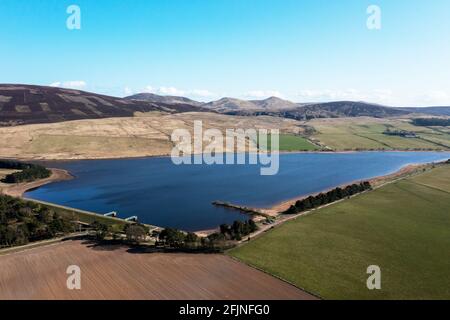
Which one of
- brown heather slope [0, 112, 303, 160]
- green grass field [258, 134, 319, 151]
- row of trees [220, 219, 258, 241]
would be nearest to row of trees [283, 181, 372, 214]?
row of trees [220, 219, 258, 241]

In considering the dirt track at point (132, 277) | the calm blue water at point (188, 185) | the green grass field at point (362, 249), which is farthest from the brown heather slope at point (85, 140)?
the green grass field at point (362, 249)

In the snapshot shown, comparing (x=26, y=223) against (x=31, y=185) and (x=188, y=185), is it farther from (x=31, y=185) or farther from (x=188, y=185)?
(x=188, y=185)

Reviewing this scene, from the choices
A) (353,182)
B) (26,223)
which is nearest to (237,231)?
(26,223)

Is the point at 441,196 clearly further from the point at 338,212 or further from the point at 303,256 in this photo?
the point at 303,256
